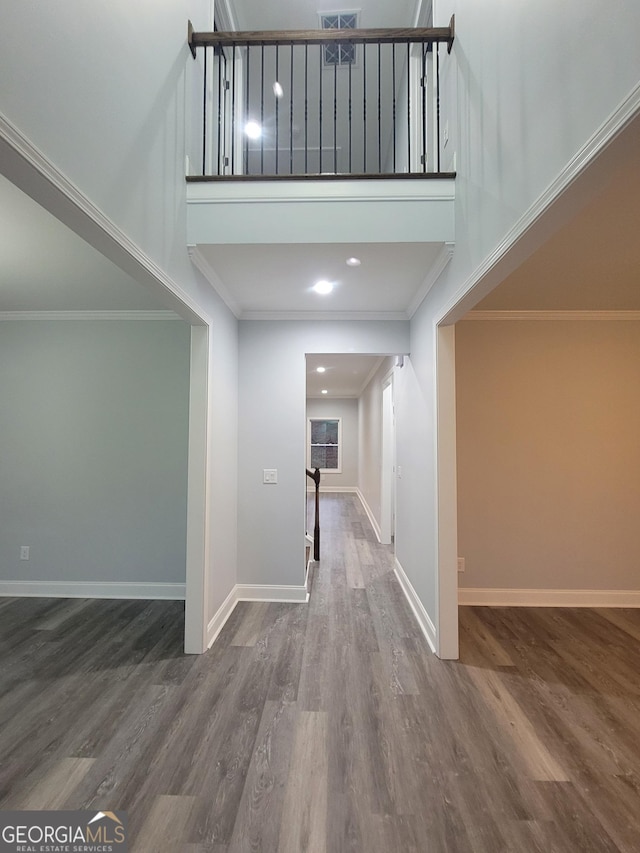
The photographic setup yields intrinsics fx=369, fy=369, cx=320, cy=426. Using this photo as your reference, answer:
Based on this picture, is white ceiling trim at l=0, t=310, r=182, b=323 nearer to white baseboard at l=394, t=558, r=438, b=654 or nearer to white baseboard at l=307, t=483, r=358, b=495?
white baseboard at l=394, t=558, r=438, b=654

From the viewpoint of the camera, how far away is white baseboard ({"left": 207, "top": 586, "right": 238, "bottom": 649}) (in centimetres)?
256

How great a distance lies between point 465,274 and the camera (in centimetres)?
195

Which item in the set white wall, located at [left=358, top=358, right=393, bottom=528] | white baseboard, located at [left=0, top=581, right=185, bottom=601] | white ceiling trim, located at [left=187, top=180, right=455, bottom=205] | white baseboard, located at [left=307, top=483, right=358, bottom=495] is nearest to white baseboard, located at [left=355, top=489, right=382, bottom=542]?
white wall, located at [left=358, top=358, right=393, bottom=528]

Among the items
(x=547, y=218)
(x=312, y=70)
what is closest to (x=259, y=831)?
(x=547, y=218)

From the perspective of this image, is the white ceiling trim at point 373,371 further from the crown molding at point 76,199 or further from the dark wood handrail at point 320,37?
the crown molding at point 76,199

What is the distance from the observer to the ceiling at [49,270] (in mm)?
1822

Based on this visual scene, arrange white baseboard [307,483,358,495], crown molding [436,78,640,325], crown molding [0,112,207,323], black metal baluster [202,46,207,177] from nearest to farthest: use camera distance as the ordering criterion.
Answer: crown molding [436,78,640,325] → crown molding [0,112,207,323] → black metal baluster [202,46,207,177] → white baseboard [307,483,358,495]

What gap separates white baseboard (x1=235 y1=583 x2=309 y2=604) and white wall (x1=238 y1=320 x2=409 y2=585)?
0.17 ft

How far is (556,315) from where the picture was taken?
3193mm

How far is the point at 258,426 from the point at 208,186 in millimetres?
1810

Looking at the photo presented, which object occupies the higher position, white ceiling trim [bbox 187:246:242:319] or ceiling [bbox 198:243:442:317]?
ceiling [bbox 198:243:442:317]

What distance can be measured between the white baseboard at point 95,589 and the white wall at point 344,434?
22.2 feet

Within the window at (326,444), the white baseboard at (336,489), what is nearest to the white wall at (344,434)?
the white baseboard at (336,489)

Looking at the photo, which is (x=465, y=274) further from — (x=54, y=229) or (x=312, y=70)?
(x=312, y=70)
